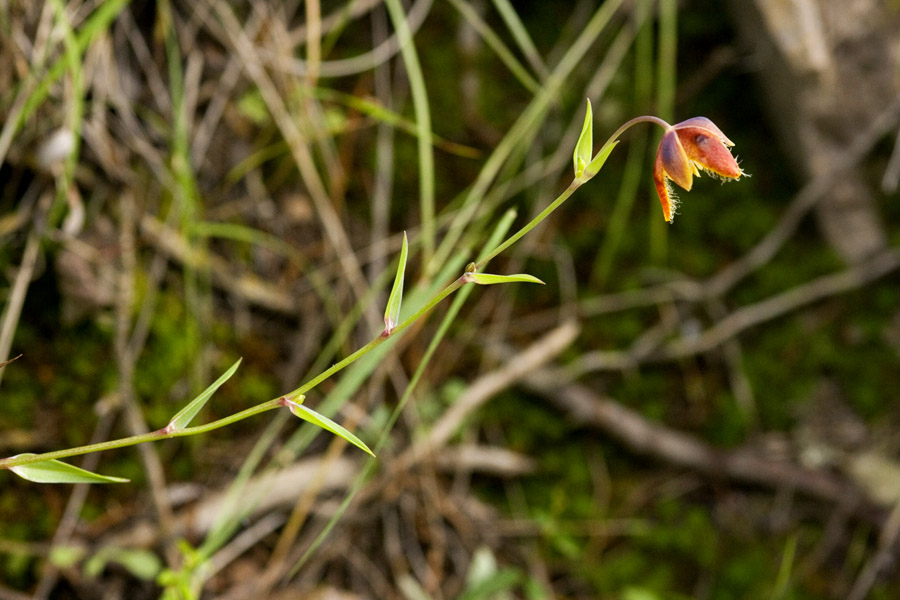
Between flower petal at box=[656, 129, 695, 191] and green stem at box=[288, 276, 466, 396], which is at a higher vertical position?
flower petal at box=[656, 129, 695, 191]

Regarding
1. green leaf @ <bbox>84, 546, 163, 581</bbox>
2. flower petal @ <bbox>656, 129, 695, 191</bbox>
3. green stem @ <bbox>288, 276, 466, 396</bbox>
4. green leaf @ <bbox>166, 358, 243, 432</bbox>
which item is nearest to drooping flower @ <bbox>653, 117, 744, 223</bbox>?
flower petal @ <bbox>656, 129, 695, 191</bbox>

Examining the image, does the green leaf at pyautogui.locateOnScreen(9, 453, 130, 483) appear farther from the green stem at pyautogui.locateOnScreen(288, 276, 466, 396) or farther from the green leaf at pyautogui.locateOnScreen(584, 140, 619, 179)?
the green leaf at pyautogui.locateOnScreen(584, 140, 619, 179)

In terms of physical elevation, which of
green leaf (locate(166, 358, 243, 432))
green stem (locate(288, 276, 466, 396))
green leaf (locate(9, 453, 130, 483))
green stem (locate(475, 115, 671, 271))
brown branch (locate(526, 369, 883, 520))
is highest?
green stem (locate(475, 115, 671, 271))

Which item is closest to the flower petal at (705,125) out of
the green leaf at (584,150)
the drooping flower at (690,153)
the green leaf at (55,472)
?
the drooping flower at (690,153)

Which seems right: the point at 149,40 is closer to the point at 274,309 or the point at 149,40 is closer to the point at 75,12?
the point at 75,12

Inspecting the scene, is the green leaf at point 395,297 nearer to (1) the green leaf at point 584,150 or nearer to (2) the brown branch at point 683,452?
(1) the green leaf at point 584,150

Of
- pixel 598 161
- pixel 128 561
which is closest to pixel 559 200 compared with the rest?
pixel 598 161
